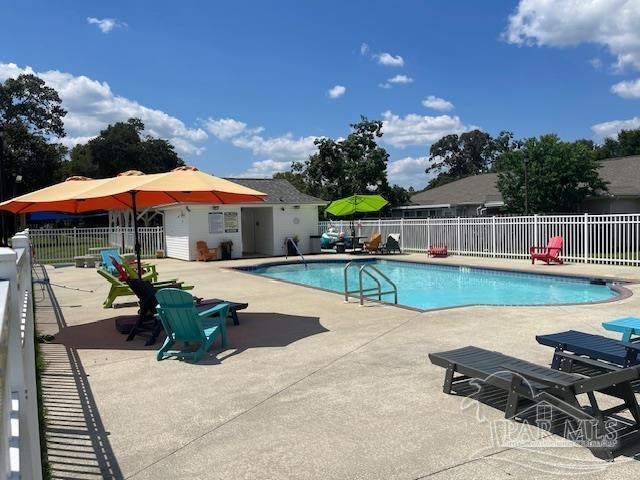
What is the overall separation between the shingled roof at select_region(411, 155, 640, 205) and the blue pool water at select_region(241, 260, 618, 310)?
12222 millimetres

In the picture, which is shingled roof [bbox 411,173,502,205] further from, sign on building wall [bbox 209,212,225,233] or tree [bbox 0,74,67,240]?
tree [bbox 0,74,67,240]

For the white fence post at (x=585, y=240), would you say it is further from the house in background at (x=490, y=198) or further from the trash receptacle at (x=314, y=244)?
the trash receptacle at (x=314, y=244)

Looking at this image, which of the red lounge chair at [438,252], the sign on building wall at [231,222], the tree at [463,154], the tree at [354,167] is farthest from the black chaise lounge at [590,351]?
the tree at [463,154]

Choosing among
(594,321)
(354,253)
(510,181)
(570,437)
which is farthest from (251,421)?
(510,181)

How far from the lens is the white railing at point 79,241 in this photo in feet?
70.7

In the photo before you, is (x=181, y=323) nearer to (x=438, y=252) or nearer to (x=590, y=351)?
(x=590, y=351)

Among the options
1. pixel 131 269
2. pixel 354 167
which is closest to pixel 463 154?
pixel 354 167

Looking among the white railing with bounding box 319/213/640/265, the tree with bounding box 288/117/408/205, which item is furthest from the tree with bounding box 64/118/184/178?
the white railing with bounding box 319/213/640/265

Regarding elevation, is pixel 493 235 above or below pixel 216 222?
→ below

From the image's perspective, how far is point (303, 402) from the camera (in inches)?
187

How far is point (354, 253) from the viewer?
23.5 metres

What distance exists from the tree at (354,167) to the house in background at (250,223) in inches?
454

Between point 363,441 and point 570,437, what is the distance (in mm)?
1558

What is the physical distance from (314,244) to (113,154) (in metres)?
35.4
